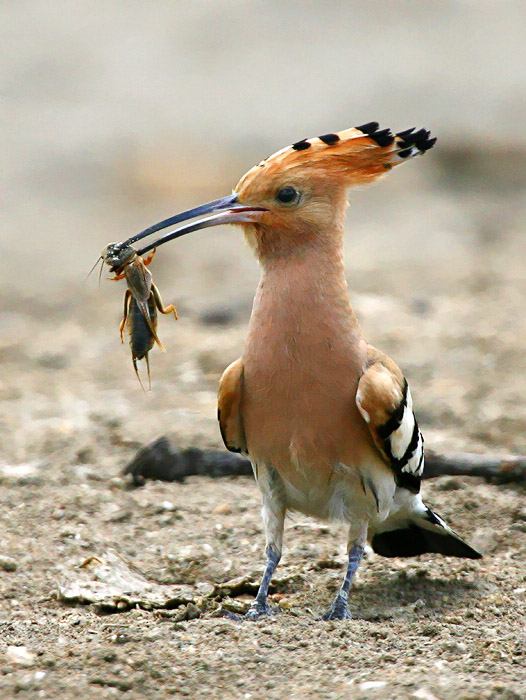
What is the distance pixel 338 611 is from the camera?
13.0 feet

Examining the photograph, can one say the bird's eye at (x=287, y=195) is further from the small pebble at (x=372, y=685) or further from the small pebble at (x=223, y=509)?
the small pebble at (x=372, y=685)

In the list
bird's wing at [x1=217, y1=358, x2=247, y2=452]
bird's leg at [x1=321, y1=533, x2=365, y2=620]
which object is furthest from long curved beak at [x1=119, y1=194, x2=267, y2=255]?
bird's leg at [x1=321, y1=533, x2=365, y2=620]

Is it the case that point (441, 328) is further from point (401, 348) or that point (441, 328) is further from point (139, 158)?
point (139, 158)

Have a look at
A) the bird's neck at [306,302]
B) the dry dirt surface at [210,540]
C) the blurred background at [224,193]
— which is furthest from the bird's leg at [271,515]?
the blurred background at [224,193]

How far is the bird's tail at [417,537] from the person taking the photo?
4434 millimetres

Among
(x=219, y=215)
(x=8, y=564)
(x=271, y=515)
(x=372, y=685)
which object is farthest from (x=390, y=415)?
(x=8, y=564)

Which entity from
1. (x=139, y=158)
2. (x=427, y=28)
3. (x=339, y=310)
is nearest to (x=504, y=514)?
(x=339, y=310)

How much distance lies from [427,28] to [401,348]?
9602mm

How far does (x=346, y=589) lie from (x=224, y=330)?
4.13 m

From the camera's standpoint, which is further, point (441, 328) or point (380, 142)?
point (441, 328)

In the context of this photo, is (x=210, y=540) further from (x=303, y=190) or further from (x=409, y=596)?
(x=303, y=190)

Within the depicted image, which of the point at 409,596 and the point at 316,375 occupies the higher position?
the point at 316,375

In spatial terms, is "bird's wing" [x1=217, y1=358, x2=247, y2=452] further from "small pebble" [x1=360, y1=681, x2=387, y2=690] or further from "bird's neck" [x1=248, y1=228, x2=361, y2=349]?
"small pebble" [x1=360, y1=681, x2=387, y2=690]

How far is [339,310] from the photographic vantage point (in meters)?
4.04
